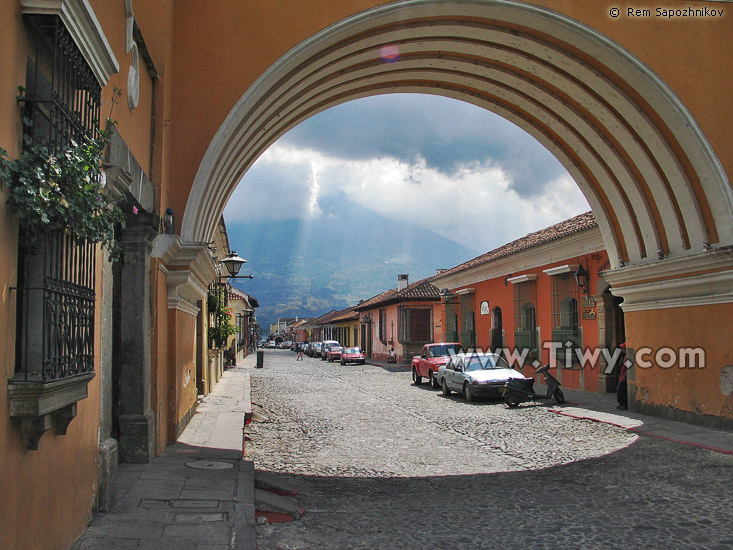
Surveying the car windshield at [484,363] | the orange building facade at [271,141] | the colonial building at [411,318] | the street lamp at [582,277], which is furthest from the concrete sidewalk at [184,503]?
the colonial building at [411,318]

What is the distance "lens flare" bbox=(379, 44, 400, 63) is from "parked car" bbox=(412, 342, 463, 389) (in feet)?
34.6

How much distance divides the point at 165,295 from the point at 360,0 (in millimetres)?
4823

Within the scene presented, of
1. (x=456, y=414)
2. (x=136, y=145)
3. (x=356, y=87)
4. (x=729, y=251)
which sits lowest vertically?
(x=456, y=414)

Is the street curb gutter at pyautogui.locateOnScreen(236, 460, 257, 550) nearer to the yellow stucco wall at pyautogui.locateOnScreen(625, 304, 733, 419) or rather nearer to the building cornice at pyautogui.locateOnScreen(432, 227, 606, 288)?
the yellow stucco wall at pyautogui.locateOnScreen(625, 304, 733, 419)

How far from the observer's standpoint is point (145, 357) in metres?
6.91

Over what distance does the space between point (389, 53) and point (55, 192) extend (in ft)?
25.9

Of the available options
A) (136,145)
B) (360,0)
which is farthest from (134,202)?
(360,0)

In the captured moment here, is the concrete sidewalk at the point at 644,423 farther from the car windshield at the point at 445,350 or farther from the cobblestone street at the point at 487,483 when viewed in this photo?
the car windshield at the point at 445,350

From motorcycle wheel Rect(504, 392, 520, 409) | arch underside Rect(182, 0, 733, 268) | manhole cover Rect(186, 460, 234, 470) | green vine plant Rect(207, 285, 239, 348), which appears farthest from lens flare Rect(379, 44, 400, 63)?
green vine plant Rect(207, 285, 239, 348)

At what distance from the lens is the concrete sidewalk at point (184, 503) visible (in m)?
4.25

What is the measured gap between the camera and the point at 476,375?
581 inches

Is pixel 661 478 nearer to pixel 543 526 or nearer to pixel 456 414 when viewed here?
pixel 543 526

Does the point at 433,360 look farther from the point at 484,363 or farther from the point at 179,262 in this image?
the point at 179,262

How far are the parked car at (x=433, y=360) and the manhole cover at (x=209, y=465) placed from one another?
12.2m
